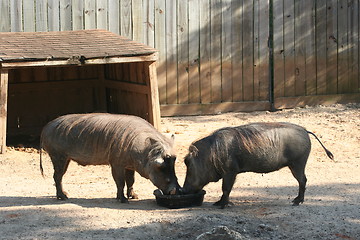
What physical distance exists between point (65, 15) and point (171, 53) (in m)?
2.01

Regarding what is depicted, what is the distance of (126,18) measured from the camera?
1368 centimetres

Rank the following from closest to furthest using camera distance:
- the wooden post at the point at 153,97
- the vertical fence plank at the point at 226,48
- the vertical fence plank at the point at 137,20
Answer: the wooden post at the point at 153,97 < the vertical fence plank at the point at 137,20 < the vertical fence plank at the point at 226,48

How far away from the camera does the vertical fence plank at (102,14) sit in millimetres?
13461

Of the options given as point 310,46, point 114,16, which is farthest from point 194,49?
point 310,46

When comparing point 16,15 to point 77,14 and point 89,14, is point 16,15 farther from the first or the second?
point 89,14

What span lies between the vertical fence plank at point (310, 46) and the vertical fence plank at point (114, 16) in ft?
12.0

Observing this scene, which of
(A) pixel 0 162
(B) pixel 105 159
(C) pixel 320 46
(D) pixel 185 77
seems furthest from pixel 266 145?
(C) pixel 320 46

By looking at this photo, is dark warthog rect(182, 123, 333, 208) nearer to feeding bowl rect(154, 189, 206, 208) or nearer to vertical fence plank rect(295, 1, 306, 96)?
feeding bowl rect(154, 189, 206, 208)

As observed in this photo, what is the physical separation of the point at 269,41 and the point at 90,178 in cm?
555

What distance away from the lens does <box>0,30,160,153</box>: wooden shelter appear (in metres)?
11.2

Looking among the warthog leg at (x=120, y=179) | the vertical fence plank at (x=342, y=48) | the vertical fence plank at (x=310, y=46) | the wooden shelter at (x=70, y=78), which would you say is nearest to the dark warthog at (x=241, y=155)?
the warthog leg at (x=120, y=179)

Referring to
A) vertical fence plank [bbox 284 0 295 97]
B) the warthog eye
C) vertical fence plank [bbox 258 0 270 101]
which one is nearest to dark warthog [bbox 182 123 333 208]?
the warthog eye

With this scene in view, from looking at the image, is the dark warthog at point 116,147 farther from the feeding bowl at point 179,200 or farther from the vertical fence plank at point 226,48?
Result: the vertical fence plank at point 226,48

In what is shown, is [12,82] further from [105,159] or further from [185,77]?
[105,159]
